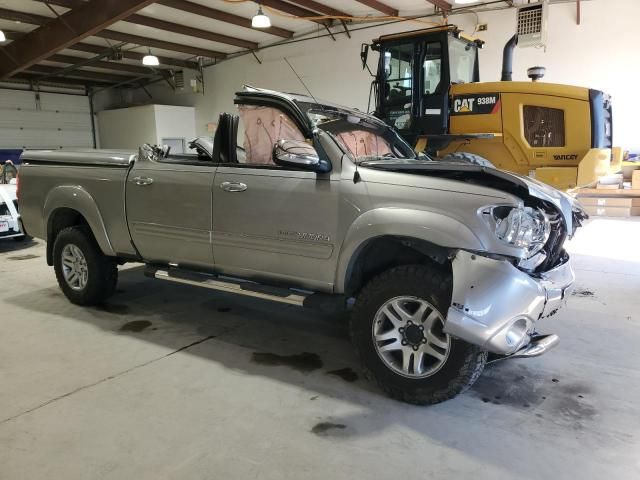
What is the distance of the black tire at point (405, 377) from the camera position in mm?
2725

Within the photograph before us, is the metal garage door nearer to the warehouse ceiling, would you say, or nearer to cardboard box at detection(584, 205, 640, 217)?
the warehouse ceiling

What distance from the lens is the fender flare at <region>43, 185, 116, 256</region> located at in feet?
13.9

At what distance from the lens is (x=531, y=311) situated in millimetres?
2570

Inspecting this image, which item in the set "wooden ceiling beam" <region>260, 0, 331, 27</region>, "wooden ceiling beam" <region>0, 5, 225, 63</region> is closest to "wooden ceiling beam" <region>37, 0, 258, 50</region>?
"wooden ceiling beam" <region>0, 5, 225, 63</region>

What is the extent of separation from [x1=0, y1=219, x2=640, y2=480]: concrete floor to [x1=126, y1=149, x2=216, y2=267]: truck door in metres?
0.67

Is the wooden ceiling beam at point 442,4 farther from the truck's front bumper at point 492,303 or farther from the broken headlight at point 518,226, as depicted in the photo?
the truck's front bumper at point 492,303

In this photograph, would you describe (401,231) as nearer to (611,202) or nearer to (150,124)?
(611,202)

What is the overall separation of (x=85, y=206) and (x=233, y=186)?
5.36ft

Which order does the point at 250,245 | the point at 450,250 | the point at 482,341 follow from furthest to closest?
the point at 250,245, the point at 450,250, the point at 482,341

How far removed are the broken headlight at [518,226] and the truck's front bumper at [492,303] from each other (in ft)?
0.49

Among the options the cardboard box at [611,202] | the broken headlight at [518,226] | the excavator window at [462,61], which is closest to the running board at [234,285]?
the broken headlight at [518,226]

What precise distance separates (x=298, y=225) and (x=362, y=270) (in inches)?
19.9

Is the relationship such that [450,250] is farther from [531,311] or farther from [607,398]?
[607,398]

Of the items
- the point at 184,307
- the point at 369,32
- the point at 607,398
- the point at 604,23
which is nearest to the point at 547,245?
the point at 607,398
